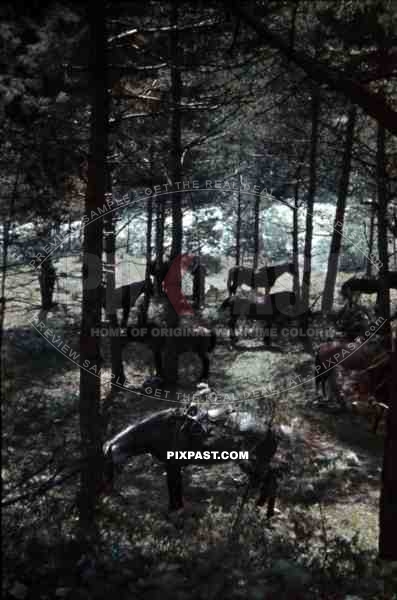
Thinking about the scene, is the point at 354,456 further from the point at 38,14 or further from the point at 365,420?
the point at 38,14

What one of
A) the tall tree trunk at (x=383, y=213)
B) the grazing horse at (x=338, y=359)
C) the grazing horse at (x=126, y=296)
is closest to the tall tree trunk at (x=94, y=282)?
the grazing horse at (x=338, y=359)

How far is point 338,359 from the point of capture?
1427cm

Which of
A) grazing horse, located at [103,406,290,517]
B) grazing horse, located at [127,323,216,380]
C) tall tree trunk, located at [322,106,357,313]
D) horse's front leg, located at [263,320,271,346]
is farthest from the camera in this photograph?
horse's front leg, located at [263,320,271,346]

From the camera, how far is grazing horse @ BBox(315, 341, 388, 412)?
1355cm

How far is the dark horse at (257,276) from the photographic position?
22641 mm

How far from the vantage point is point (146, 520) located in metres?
8.15

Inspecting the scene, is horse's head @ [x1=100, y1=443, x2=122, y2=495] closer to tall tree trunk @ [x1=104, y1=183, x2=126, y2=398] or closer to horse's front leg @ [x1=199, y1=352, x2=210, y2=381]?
tall tree trunk @ [x1=104, y1=183, x2=126, y2=398]

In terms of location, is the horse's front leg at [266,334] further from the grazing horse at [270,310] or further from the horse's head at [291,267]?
Result: the horse's head at [291,267]

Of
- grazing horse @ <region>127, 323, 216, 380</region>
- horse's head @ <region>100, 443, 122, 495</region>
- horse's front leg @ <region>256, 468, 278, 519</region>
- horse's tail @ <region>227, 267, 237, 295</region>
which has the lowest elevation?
horse's front leg @ <region>256, 468, 278, 519</region>

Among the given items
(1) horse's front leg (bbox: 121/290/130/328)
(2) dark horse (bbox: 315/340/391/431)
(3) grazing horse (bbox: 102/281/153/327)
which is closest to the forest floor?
(2) dark horse (bbox: 315/340/391/431)

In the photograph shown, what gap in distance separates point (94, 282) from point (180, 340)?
26.1ft

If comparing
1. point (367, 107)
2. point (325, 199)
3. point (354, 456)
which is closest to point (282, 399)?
point (354, 456)

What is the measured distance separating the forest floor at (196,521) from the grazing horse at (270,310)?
5304 millimetres

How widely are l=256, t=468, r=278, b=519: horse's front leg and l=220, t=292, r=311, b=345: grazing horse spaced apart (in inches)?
423
